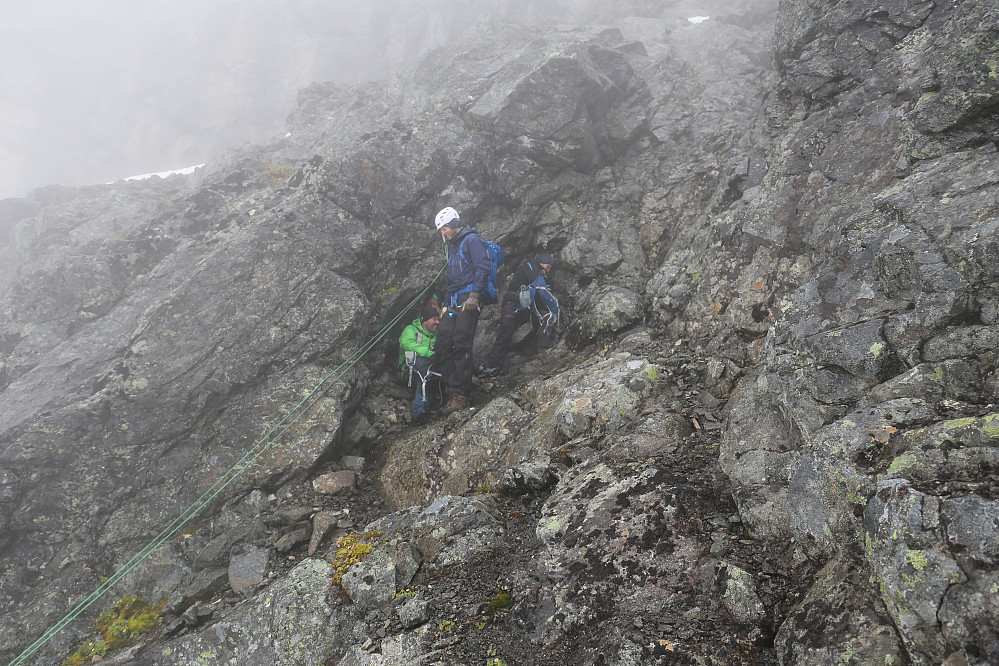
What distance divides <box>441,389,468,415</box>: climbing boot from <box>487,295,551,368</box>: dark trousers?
1.42m

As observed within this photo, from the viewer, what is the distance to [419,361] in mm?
10945

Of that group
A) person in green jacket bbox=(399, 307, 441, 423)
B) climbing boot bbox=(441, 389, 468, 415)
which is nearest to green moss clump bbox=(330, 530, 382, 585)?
climbing boot bbox=(441, 389, 468, 415)

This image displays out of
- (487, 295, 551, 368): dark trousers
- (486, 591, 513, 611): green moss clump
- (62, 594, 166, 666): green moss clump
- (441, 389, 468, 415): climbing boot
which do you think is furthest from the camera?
(487, 295, 551, 368): dark trousers

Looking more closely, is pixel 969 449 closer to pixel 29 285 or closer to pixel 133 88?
pixel 29 285

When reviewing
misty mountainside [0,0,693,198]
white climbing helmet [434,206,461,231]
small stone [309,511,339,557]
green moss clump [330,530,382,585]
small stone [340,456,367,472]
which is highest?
misty mountainside [0,0,693,198]

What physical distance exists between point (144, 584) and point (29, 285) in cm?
969

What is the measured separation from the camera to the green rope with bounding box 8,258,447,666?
747 centimetres

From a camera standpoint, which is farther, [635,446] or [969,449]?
[635,446]

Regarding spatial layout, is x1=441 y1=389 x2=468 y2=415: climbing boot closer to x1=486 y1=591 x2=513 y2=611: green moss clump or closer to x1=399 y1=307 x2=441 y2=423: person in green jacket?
x1=399 y1=307 x2=441 y2=423: person in green jacket

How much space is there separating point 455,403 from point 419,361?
1366 millimetres

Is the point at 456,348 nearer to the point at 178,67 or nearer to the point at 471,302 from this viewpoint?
the point at 471,302

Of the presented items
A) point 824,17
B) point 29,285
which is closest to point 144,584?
point 29,285

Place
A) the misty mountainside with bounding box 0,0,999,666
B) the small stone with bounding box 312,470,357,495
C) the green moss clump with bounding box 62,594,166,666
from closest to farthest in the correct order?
the misty mountainside with bounding box 0,0,999,666 → the green moss clump with bounding box 62,594,166,666 → the small stone with bounding box 312,470,357,495

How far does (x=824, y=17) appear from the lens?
1020 cm
